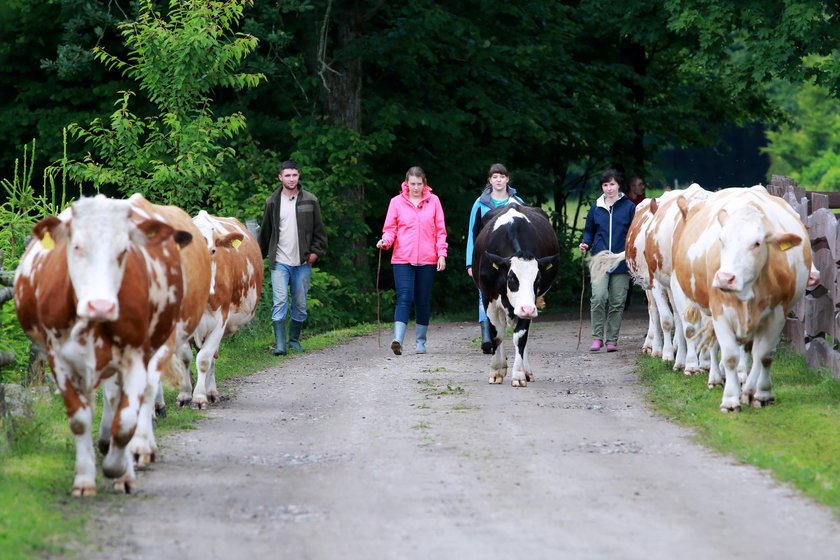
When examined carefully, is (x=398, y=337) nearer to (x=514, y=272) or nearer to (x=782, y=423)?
(x=514, y=272)

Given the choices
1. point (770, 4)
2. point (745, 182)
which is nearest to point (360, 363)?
point (770, 4)

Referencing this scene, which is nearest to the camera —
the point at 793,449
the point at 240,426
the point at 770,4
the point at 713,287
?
the point at 793,449

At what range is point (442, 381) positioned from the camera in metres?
14.8

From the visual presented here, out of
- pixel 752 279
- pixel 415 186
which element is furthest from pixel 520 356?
pixel 415 186

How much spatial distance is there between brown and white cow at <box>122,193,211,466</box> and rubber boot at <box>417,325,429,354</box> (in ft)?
21.0

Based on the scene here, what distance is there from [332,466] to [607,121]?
21.8m

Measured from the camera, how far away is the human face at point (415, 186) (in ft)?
57.7

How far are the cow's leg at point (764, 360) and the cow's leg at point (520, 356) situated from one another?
2581 mm

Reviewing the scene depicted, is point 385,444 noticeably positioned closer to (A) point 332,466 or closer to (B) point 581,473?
(A) point 332,466

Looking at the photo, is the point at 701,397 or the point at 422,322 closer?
the point at 701,397

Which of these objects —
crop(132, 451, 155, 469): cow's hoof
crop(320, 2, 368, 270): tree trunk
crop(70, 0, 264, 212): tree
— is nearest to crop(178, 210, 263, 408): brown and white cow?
crop(132, 451, 155, 469): cow's hoof

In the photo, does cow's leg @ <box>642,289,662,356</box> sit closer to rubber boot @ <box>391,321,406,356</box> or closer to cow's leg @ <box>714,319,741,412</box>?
rubber boot @ <box>391,321,406,356</box>

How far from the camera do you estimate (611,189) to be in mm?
18172

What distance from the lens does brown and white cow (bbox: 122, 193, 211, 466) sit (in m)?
9.76
